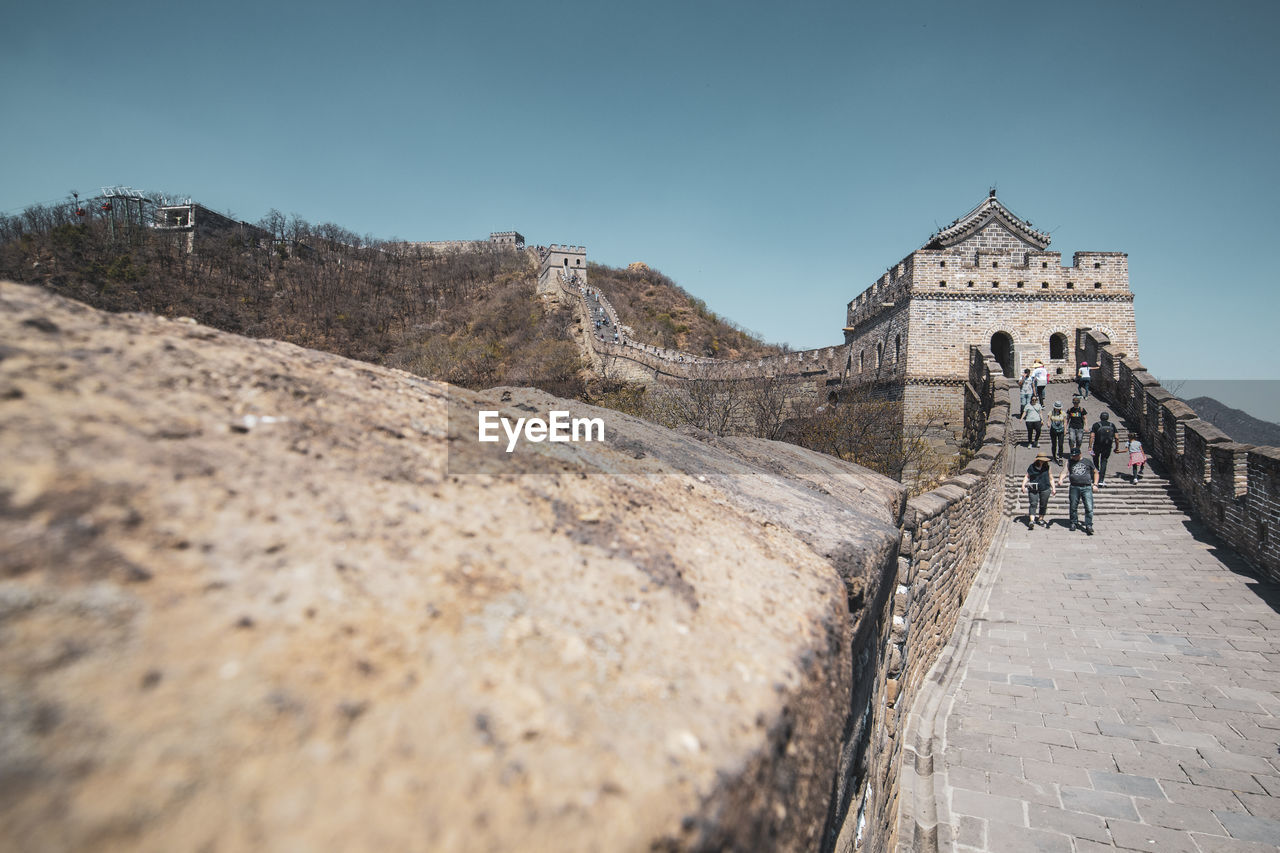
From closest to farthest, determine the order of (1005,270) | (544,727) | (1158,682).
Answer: (544,727)
(1158,682)
(1005,270)

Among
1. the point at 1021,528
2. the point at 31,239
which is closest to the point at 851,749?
the point at 1021,528

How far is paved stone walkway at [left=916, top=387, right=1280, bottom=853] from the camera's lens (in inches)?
154

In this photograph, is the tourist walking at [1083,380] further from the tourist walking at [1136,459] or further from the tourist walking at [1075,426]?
the tourist walking at [1136,459]

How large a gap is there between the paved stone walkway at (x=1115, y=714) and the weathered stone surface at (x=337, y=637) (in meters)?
3.95

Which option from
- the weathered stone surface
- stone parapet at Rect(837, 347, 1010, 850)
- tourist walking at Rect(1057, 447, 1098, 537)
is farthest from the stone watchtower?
the weathered stone surface

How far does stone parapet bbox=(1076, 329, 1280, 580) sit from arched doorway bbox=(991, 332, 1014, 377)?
208 cm

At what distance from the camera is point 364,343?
119 ft

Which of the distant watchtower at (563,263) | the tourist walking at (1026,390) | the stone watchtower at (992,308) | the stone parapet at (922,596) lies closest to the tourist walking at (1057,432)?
the tourist walking at (1026,390)

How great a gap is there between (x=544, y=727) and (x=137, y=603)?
20.0 inches

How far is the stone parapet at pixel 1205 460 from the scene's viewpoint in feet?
27.9

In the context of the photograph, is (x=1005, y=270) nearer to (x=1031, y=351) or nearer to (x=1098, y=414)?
(x=1031, y=351)

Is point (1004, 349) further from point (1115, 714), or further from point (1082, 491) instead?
point (1115, 714)

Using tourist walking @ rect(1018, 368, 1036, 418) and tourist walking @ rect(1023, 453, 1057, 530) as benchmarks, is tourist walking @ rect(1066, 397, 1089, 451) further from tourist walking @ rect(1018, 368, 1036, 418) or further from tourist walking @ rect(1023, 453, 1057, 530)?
tourist walking @ rect(1023, 453, 1057, 530)

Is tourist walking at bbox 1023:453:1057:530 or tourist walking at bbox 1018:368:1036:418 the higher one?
tourist walking at bbox 1018:368:1036:418
